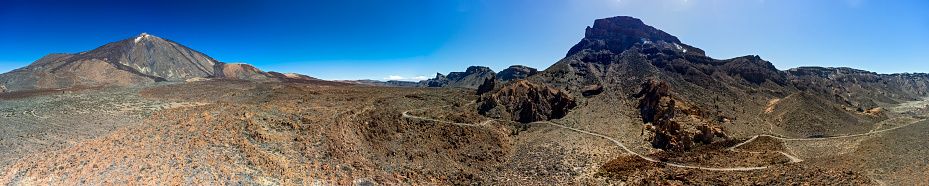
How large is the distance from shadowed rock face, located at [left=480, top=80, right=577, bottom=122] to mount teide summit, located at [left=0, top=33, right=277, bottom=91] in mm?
86931

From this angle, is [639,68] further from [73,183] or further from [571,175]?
[73,183]

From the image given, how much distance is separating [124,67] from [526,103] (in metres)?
118

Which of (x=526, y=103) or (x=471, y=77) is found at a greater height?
(x=471, y=77)

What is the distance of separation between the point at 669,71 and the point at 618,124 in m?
37.5

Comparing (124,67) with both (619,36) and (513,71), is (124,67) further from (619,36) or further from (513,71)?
(619,36)

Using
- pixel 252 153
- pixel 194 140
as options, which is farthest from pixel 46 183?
pixel 252 153

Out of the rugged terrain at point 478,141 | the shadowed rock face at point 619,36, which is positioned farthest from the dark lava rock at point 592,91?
the shadowed rock face at point 619,36

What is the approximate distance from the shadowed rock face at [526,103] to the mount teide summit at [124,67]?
285 ft

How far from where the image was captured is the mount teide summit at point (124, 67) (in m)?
62.9

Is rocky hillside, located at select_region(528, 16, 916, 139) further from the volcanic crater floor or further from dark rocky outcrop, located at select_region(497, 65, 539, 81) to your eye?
dark rocky outcrop, located at select_region(497, 65, 539, 81)

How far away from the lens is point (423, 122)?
30.6 metres

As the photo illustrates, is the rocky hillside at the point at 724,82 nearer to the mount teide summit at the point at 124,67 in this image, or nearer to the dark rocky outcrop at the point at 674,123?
the dark rocky outcrop at the point at 674,123

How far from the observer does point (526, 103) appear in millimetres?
40562

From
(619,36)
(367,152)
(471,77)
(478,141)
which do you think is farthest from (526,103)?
(471,77)
